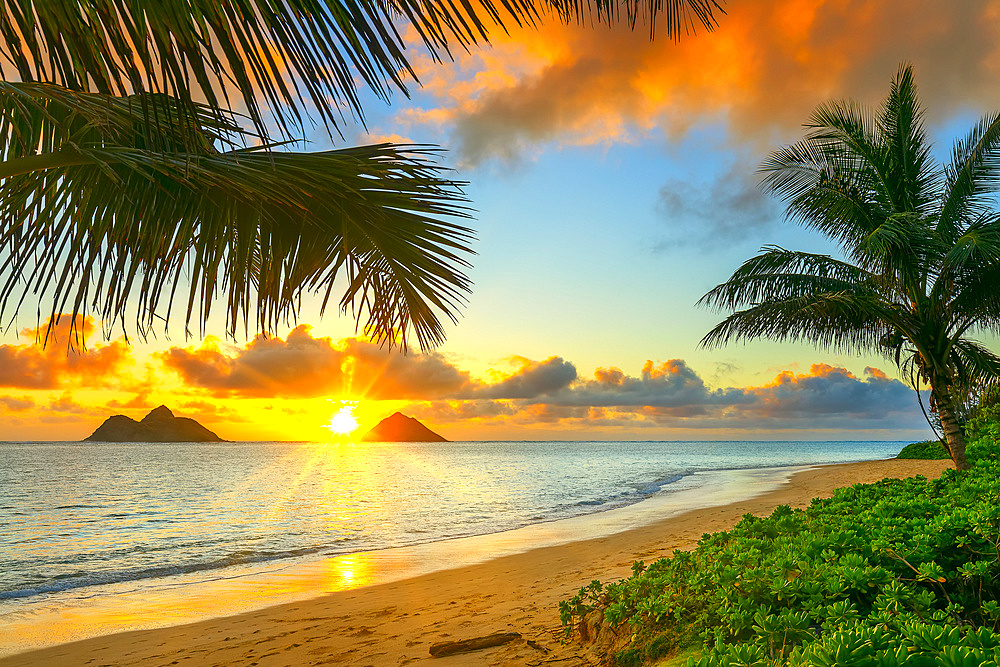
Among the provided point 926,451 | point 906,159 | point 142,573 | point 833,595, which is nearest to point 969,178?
point 906,159

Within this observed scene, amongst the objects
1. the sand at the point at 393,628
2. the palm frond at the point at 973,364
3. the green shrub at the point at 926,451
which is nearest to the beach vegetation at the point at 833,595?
the sand at the point at 393,628

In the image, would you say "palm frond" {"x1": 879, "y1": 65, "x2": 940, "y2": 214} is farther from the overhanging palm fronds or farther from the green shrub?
the green shrub

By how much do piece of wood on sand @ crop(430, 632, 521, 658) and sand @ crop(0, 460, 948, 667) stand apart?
0.25 feet

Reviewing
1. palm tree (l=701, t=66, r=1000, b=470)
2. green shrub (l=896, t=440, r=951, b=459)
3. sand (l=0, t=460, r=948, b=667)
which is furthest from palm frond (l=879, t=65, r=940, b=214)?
green shrub (l=896, t=440, r=951, b=459)

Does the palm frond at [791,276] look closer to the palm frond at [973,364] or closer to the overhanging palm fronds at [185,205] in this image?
the palm frond at [973,364]

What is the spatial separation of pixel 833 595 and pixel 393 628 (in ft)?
15.1

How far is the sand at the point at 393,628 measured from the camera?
4953 mm

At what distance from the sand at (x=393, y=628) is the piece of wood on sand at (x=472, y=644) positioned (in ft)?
0.25

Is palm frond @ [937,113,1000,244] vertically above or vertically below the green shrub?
above

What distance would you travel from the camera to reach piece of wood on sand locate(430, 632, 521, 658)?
466 centimetres

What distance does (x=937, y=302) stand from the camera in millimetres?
10172

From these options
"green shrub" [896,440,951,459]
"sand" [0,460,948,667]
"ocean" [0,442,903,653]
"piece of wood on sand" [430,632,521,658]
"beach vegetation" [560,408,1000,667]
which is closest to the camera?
"beach vegetation" [560,408,1000,667]

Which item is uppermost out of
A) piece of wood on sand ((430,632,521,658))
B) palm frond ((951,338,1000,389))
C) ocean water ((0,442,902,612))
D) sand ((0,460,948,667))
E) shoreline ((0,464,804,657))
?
palm frond ((951,338,1000,389))

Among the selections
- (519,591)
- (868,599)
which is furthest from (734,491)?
(868,599)
